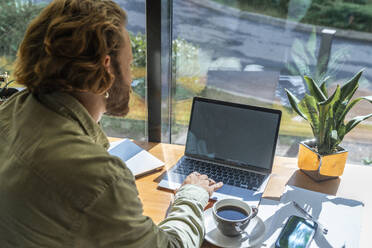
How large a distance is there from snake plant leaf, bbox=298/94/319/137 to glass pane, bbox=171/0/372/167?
0.72 ft

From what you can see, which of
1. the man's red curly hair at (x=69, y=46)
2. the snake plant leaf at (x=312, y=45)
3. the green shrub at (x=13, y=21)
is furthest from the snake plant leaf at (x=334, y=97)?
the green shrub at (x=13, y=21)

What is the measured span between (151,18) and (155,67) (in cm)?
19

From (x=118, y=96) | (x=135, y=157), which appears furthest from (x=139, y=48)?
(x=118, y=96)

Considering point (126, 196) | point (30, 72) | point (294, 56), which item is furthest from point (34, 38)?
point (294, 56)

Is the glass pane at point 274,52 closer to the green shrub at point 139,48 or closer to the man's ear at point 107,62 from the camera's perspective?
the green shrub at point 139,48

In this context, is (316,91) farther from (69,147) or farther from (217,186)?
(69,147)

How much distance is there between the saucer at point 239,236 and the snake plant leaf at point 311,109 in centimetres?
42

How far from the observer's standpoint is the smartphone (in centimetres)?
87

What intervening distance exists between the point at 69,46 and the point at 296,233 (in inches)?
26.8

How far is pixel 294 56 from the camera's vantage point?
1387 mm

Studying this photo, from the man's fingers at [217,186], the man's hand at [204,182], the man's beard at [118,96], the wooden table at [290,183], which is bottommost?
the wooden table at [290,183]

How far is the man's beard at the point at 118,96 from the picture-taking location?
820 mm

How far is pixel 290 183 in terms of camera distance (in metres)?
1.21

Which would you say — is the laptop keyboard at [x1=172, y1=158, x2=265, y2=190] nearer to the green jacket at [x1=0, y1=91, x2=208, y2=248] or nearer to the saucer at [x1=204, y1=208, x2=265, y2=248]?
the saucer at [x1=204, y1=208, x2=265, y2=248]
